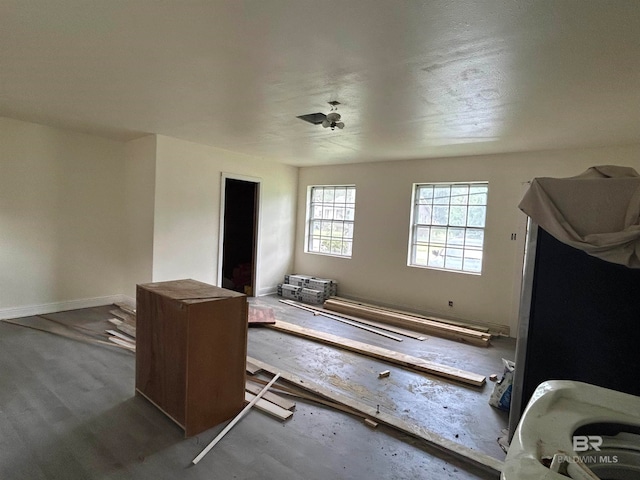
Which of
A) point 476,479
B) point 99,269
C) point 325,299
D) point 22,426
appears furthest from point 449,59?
point 99,269

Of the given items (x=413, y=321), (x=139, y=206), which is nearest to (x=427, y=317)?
(x=413, y=321)

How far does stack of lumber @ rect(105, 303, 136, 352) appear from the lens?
3.98 metres

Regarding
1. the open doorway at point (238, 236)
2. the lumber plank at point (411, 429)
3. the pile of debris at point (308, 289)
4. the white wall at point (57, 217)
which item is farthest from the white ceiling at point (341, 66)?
the pile of debris at point (308, 289)

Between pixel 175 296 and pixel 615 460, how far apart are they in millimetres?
2341

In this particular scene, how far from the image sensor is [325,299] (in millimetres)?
6434

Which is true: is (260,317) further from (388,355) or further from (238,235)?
(238,235)

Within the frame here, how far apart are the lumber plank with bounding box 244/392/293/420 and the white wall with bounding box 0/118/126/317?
3732 mm

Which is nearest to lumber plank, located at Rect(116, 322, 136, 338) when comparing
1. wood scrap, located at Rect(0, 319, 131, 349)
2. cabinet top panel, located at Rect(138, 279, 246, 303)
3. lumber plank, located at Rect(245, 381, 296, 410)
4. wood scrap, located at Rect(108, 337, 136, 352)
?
wood scrap, located at Rect(108, 337, 136, 352)

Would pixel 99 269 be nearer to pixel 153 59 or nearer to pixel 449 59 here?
pixel 153 59

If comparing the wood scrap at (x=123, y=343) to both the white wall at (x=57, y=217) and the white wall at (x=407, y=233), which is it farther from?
the white wall at (x=407, y=233)

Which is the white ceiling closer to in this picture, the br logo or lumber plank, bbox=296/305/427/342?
the br logo

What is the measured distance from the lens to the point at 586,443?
3.15ft

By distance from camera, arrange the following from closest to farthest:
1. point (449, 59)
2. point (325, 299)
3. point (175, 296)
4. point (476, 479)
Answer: point (476, 479) → point (449, 59) → point (175, 296) → point (325, 299)

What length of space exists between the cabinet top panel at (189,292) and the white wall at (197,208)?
8.15 ft
